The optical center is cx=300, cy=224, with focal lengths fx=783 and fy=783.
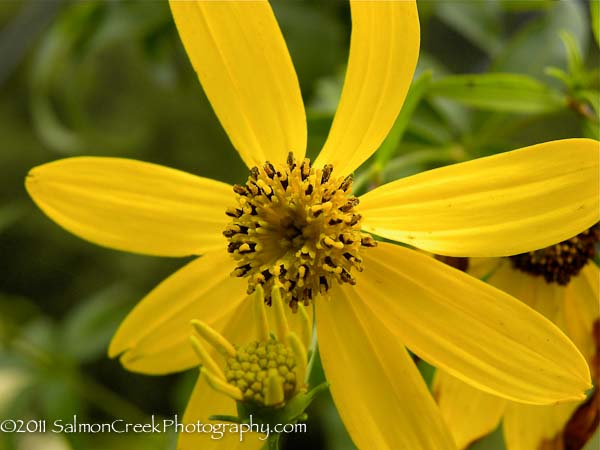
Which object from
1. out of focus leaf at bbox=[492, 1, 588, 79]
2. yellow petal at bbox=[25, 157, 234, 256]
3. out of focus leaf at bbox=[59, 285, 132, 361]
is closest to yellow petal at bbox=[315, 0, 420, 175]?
yellow petal at bbox=[25, 157, 234, 256]

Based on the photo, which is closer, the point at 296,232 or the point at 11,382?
the point at 296,232

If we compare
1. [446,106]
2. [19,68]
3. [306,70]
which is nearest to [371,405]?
[446,106]

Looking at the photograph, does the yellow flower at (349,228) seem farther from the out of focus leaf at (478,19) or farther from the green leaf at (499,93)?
the out of focus leaf at (478,19)

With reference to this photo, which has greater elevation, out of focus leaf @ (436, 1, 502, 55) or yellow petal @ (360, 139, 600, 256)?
out of focus leaf @ (436, 1, 502, 55)

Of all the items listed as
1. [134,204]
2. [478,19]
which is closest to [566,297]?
[134,204]

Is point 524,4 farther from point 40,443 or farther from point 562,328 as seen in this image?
point 40,443

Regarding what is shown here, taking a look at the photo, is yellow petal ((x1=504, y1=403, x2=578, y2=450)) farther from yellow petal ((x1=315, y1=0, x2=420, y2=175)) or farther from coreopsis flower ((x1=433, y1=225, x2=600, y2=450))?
yellow petal ((x1=315, y1=0, x2=420, y2=175))

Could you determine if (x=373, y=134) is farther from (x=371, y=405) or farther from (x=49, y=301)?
(x=49, y=301)
